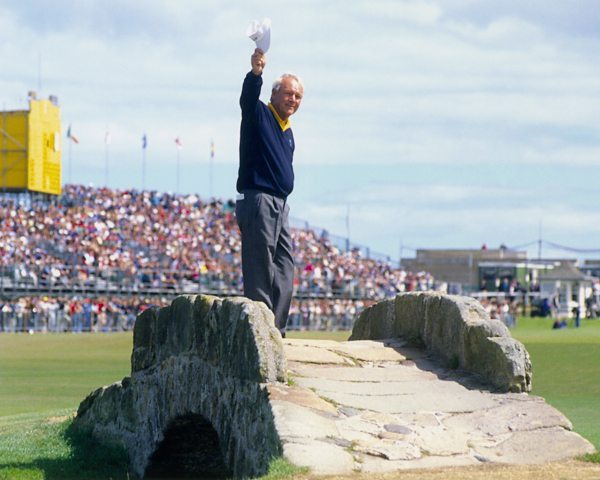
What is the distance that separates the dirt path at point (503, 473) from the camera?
806 cm

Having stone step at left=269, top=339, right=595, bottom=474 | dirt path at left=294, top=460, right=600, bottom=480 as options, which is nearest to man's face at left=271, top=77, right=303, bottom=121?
stone step at left=269, top=339, right=595, bottom=474

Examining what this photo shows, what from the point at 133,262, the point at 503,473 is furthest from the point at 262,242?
the point at 133,262

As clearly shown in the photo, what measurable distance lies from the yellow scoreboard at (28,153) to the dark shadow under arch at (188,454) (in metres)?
66.6

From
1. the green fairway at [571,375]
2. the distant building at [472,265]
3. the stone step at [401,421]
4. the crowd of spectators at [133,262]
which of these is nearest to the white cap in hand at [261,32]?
the stone step at [401,421]

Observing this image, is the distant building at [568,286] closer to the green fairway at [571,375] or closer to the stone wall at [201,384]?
the green fairway at [571,375]

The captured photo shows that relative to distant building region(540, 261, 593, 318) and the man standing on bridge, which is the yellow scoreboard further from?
the man standing on bridge

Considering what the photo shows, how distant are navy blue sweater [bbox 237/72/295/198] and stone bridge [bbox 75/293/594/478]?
1118 millimetres

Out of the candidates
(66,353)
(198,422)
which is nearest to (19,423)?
(198,422)

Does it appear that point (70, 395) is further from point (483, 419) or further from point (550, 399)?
point (483, 419)

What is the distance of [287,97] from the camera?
11016 millimetres

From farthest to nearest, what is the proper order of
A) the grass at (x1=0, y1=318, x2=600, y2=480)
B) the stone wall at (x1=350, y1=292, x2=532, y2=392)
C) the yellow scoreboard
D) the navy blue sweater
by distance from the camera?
the yellow scoreboard
the grass at (x1=0, y1=318, x2=600, y2=480)
the navy blue sweater
the stone wall at (x1=350, y1=292, x2=532, y2=392)

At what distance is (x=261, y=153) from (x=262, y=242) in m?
0.76

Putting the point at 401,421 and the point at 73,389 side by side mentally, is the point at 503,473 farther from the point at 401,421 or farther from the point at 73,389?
the point at 73,389

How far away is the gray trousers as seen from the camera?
35.7ft
